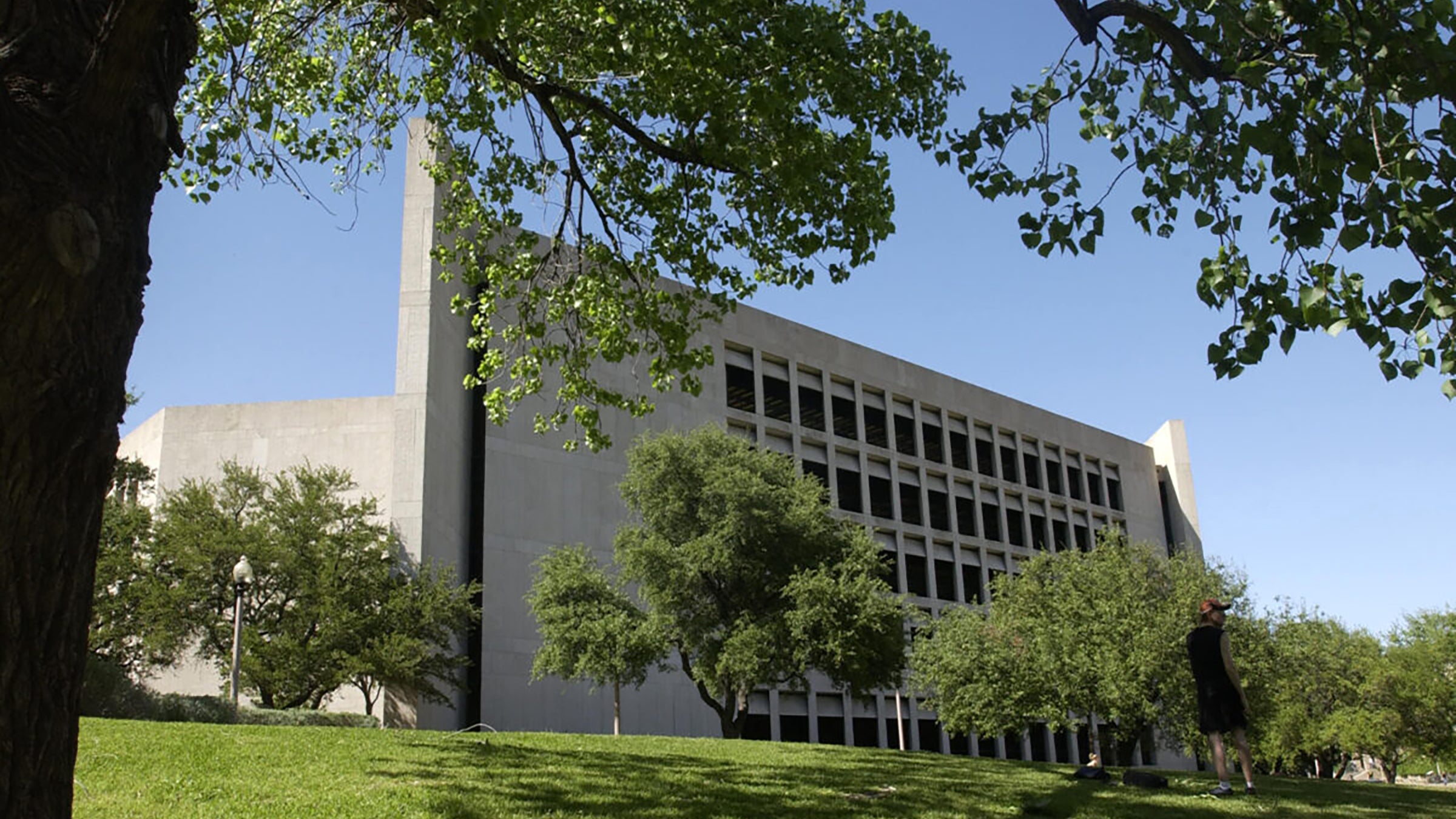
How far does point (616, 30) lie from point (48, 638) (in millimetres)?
9025

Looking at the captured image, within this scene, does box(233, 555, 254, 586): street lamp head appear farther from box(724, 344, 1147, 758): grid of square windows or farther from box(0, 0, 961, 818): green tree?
box(724, 344, 1147, 758): grid of square windows

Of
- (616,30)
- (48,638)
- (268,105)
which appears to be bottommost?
(48,638)

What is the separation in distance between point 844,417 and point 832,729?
1578 centimetres

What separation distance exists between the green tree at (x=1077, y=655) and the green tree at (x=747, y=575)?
1933mm

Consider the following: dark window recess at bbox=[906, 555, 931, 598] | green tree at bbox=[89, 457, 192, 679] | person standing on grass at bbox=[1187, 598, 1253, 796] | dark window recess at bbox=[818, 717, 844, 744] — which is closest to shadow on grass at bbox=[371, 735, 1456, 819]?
person standing on grass at bbox=[1187, 598, 1253, 796]

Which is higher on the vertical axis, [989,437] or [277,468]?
[989,437]

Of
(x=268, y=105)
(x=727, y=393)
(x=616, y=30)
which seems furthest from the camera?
(x=727, y=393)

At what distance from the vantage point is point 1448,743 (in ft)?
161

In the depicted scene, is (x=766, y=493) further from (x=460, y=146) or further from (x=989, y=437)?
(x=989, y=437)

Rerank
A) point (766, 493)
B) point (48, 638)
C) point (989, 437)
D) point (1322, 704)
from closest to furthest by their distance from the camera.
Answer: point (48, 638), point (766, 493), point (1322, 704), point (989, 437)

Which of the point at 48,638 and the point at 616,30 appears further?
the point at 616,30

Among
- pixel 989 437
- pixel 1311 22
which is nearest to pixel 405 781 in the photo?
pixel 1311 22

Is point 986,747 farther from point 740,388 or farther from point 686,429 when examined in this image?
point 686,429

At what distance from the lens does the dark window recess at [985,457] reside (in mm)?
64188
